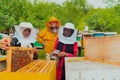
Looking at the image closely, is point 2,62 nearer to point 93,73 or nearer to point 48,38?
point 93,73

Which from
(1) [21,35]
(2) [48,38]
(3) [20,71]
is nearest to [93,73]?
(3) [20,71]

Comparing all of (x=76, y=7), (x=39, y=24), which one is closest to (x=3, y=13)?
(x=39, y=24)

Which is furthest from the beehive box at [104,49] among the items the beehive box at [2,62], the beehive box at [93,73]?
the beehive box at [2,62]

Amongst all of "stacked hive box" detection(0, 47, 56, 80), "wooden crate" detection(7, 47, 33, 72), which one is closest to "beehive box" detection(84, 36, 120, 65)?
"stacked hive box" detection(0, 47, 56, 80)

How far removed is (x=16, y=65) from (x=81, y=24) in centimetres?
4533

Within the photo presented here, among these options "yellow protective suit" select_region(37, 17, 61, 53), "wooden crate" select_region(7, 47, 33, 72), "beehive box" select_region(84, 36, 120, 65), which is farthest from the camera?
"yellow protective suit" select_region(37, 17, 61, 53)

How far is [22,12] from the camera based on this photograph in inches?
958

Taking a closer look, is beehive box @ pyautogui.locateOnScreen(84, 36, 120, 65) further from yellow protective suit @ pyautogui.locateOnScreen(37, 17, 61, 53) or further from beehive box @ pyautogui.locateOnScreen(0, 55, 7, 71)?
yellow protective suit @ pyautogui.locateOnScreen(37, 17, 61, 53)

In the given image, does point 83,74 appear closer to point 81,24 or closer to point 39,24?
point 39,24

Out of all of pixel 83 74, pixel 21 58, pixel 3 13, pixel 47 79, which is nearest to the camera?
pixel 47 79

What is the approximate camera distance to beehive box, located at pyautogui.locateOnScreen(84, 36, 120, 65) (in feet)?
15.8

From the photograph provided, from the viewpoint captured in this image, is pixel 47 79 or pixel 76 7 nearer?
pixel 47 79

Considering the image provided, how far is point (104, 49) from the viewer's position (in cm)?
503

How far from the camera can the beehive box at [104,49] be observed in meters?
4.82
